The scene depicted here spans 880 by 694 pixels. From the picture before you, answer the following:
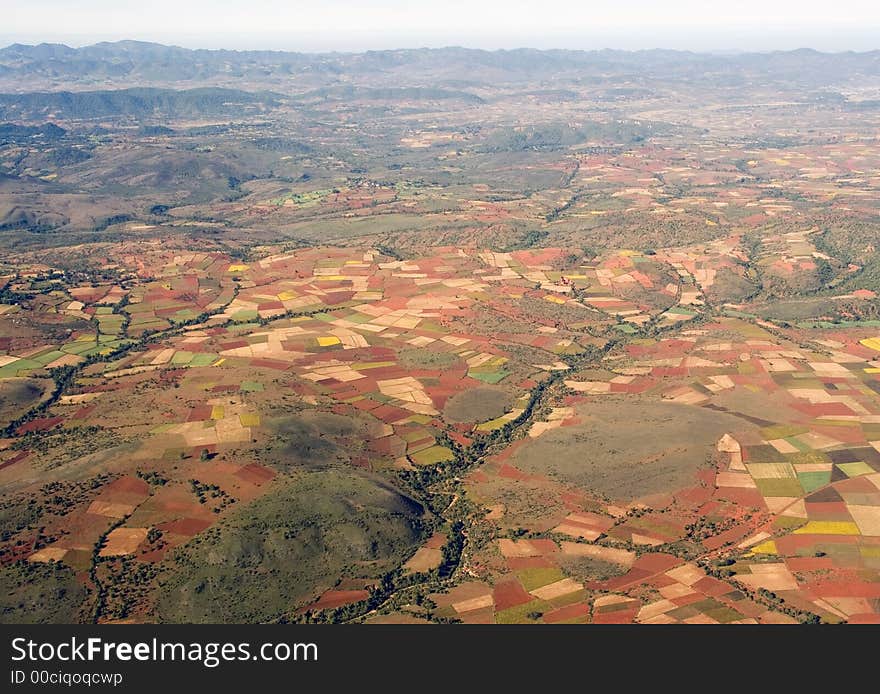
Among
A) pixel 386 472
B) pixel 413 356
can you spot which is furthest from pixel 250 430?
pixel 413 356

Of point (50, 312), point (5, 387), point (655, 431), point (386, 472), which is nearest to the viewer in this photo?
point (386, 472)

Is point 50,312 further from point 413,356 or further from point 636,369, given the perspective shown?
point 636,369

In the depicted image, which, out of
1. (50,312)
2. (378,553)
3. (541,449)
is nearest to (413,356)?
(541,449)

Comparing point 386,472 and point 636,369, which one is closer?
point 386,472

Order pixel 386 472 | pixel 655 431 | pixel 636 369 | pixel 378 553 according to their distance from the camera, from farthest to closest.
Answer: pixel 636 369 < pixel 655 431 < pixel 386 472 < pixel 378 553
